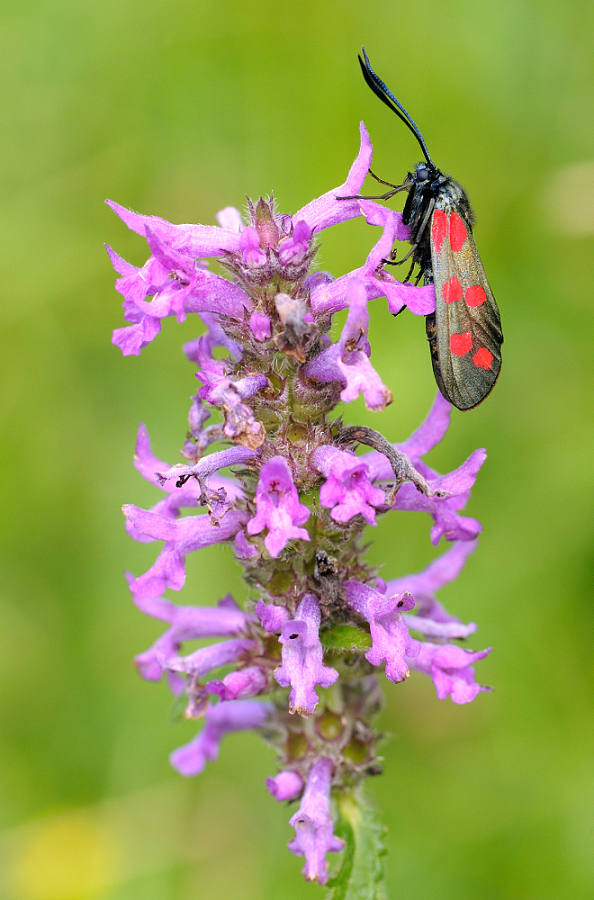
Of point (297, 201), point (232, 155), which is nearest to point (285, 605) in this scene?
point (297, 201)

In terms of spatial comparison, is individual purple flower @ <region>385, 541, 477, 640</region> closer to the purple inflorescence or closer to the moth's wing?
the purple inflorescence

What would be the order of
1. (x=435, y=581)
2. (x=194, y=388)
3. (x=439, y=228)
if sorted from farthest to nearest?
(x=194, y=388), (x=435, y=581), (x=439, y=228)

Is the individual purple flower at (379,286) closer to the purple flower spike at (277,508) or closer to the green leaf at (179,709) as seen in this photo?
the purple flower spike at (277,508)

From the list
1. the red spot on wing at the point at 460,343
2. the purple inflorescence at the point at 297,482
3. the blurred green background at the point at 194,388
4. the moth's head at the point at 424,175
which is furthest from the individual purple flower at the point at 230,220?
the blurred green background at the point at 194,388

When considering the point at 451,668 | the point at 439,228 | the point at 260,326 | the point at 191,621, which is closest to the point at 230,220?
the point at 260,326

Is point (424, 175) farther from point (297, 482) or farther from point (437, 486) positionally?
point (297, 482)

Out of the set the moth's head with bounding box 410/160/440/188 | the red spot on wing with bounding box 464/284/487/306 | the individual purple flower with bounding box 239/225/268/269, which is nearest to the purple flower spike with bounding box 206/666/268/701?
the individual purple flower with bounding box 239/225/268/269
